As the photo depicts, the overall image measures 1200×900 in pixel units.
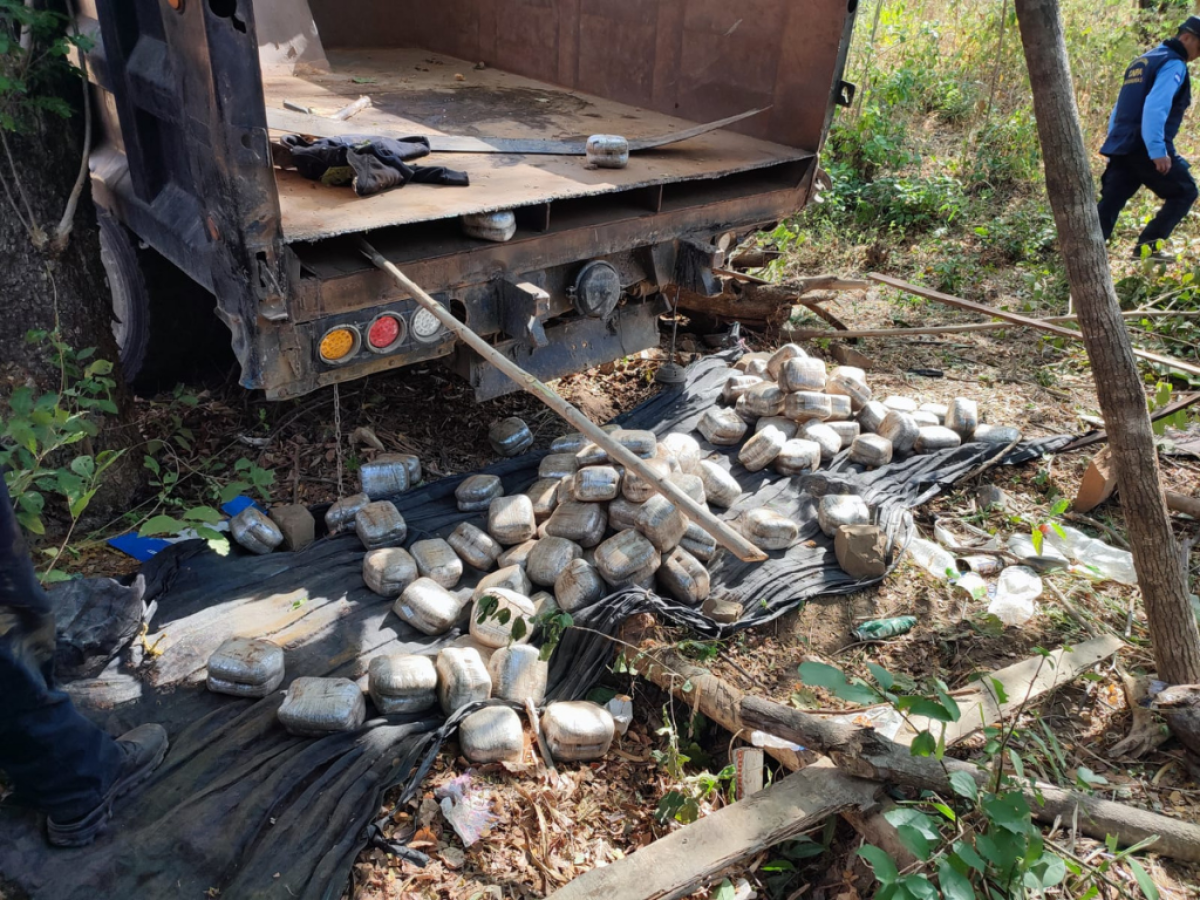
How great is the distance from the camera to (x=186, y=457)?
393cm

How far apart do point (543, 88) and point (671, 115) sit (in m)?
0.86

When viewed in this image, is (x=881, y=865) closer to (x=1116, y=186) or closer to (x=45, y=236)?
(x=45, y=236)

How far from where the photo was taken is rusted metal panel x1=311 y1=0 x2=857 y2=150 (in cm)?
379

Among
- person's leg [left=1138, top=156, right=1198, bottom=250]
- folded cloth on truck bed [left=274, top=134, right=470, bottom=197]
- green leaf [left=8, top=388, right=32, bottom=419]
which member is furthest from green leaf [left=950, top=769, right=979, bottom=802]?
person's leg [left=1138, top=156, right=1198, bottom=250]

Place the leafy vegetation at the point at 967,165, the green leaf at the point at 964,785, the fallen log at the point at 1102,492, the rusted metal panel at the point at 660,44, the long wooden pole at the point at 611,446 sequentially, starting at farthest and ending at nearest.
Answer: the leafy vegetation at the point at 967,165, the rusted metal panel at the point at 660,44, the fallen log at the point at 1102,492, the long wooden pole at the point at 611,446, the green leaf at the point at 964,785

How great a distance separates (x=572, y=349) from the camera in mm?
3605

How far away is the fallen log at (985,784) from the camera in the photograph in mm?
2219


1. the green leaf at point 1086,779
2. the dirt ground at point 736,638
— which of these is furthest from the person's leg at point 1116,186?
the green leaf at point 1086,779

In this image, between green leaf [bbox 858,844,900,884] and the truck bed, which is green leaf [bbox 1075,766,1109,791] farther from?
the truck bed

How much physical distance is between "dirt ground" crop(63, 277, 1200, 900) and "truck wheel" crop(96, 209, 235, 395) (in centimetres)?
14

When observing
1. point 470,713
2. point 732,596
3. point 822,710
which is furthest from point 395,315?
point 822,710

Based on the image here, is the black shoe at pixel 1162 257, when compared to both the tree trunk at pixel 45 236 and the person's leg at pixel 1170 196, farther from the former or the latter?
the tree trunk at pixel 45 236

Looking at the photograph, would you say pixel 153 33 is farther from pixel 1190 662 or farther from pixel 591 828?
pixel 1190 662

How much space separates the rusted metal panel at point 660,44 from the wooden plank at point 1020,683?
2.30 m
